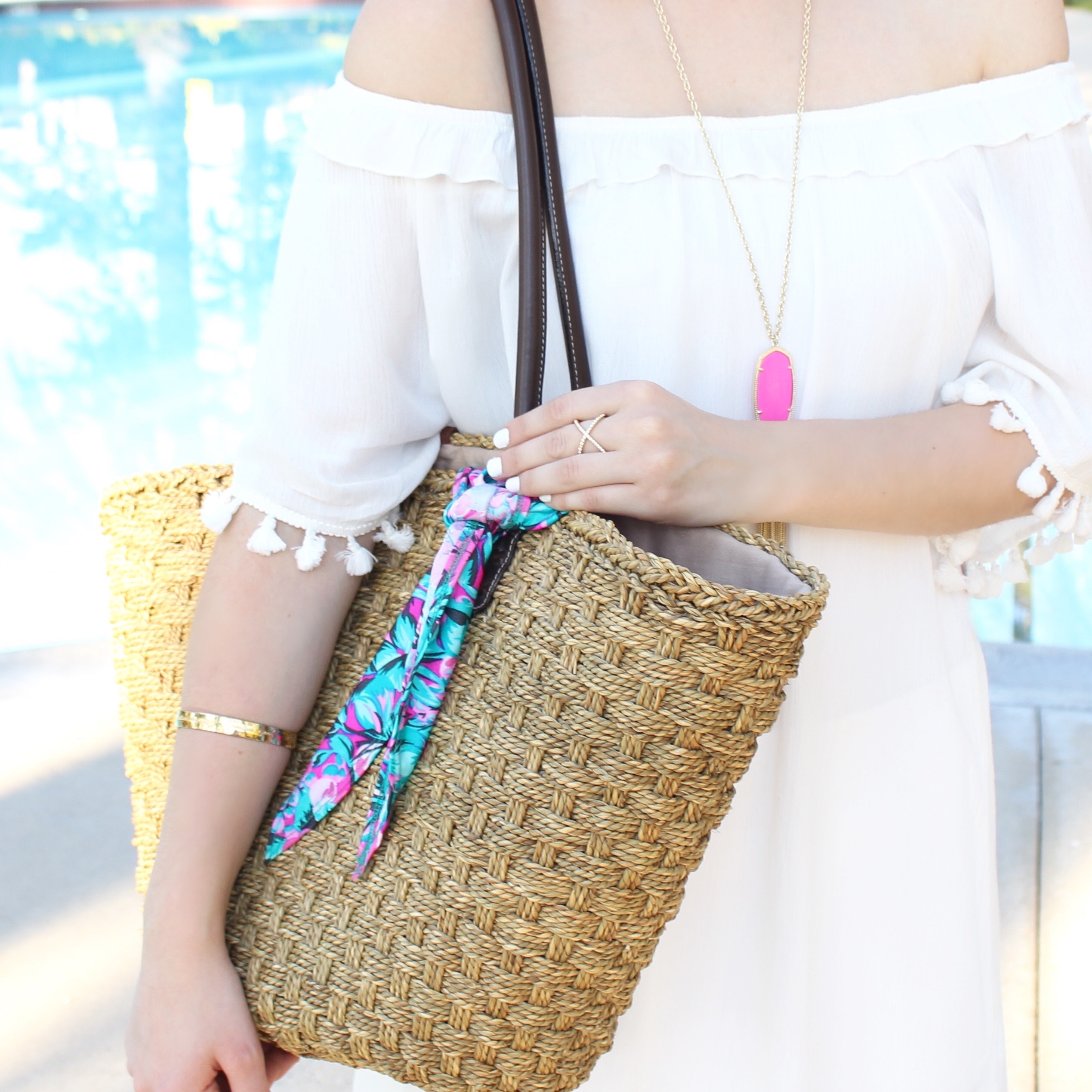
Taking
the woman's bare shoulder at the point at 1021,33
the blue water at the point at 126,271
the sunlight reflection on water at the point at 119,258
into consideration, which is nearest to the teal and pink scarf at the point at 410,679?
the woman's bare shoulder at the point at 1021,33

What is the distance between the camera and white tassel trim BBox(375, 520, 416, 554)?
0.85 m

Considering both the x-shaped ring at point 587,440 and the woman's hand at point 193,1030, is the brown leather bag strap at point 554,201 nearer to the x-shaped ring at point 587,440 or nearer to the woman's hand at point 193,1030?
the x-shaped ring at point 587,440

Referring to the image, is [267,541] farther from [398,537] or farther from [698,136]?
[698,136]

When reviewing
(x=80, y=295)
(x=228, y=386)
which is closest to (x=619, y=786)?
(x=228, y=386)

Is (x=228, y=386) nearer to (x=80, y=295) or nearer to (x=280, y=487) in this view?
(x=80, y=295)

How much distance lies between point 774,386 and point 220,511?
396mm

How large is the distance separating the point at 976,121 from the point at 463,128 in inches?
14.8

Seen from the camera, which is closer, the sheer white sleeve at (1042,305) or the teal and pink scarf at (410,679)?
the teal and pink scarf at (410,679)

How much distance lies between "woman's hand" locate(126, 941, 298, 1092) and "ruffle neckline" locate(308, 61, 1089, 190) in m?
0.53

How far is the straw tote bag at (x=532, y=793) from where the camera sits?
709 mm

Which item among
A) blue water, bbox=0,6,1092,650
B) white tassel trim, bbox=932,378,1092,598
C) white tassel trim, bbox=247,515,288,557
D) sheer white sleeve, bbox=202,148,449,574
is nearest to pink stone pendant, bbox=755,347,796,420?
white tassel trim, bbox=932,378,1092,598

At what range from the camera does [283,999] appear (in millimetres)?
812

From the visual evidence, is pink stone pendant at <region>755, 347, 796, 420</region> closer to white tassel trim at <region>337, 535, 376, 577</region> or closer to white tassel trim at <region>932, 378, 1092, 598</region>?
white tassel trim at <region>932, 378, 1092, 598</region>

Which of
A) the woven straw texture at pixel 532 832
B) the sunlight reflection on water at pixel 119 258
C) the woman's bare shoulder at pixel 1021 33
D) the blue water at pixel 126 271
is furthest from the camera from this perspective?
the sunlight reflection on water at pixel 119 258
